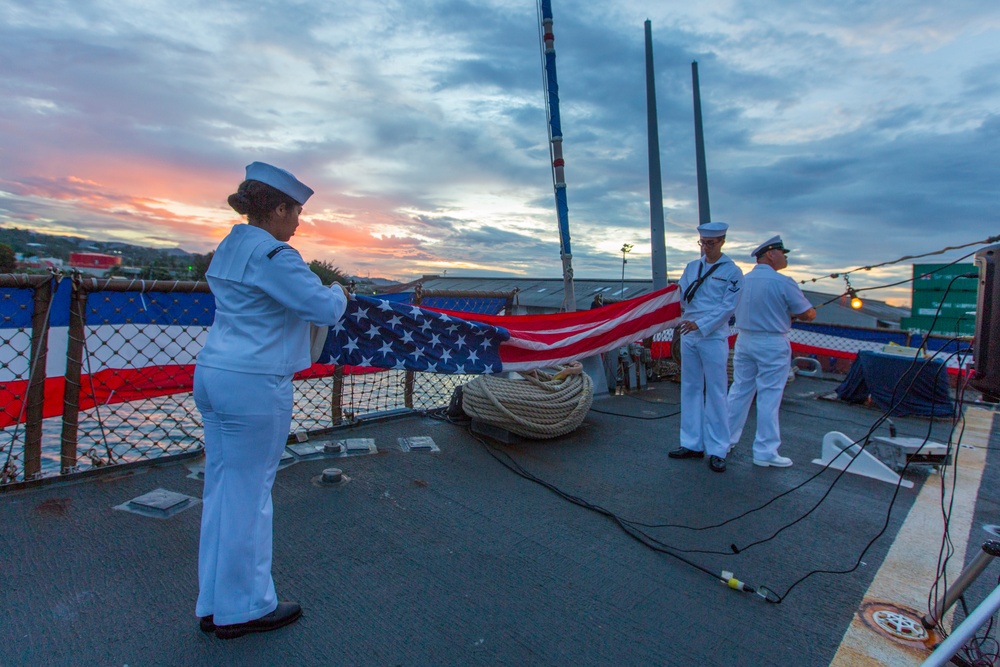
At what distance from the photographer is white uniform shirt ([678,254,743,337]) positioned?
4.20m

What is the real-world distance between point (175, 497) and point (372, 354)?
4.89ft

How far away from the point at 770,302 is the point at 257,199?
3.92 metres

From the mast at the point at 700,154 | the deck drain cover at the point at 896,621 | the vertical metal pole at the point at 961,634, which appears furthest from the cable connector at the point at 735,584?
the mast at the point at 700,154

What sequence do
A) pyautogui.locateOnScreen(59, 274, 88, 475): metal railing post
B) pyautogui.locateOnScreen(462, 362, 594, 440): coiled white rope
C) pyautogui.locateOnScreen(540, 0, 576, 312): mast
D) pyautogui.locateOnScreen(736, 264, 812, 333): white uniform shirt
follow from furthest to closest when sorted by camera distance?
pyautogui.locateOnScreen(540, 0, 576, 312): mast < pyautogui.locateOnScreen(462, 362, 594, 440): coiled white rope < pyautogui.locateOnScreen(736, 264, 812, 333): white uniform shirt < pyautogui.locateOnScreen(59, 274, 88, 475): metal railing post

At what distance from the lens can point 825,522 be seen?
10.5 ft

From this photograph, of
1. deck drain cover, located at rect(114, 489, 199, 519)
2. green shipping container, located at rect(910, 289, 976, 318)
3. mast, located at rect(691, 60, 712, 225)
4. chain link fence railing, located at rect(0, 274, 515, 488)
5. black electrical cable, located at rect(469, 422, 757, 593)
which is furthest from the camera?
green shipping container, located at rect(910, 289, 976, 318)

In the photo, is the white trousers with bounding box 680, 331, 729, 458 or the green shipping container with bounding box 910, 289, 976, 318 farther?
the green shipping container with bounding box 910, 289, 976, 318

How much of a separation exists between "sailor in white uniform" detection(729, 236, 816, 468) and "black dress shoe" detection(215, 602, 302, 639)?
143 inches

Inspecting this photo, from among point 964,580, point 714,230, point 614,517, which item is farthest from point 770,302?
point 964,580

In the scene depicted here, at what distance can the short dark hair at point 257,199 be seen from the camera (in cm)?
196

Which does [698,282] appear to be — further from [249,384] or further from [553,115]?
[249,384]

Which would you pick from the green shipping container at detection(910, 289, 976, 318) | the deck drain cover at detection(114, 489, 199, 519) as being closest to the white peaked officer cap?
the deck drain cover at detection(114, 489, 199, 519)

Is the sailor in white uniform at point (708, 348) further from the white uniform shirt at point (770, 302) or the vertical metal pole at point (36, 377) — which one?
the vertical metal pole at point (36, 377)

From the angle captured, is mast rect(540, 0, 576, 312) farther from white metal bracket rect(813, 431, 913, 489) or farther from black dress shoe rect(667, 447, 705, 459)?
white metal bracket rect(813, 431, 913, 489)
